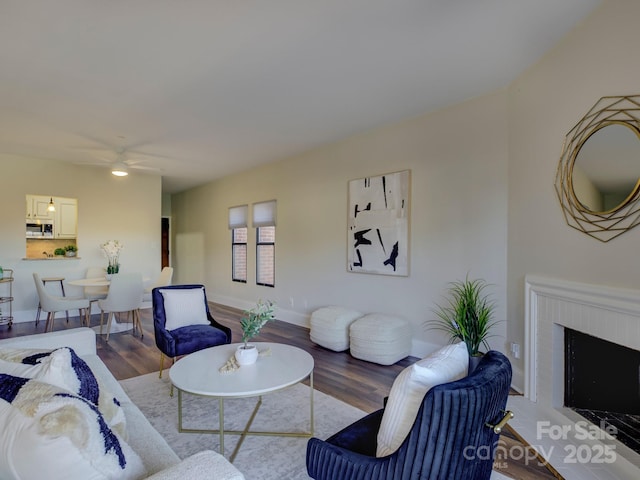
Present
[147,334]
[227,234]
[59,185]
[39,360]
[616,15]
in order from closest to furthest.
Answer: [39,360]
[616,15]
[147,334]
[59,185]
[227,234]

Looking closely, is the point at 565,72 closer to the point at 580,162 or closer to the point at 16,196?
the point at 580,162

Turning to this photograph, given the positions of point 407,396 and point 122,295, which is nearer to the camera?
point 407,396

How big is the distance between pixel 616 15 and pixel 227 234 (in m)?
6.41

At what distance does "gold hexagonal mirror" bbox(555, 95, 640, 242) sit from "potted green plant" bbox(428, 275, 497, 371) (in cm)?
107

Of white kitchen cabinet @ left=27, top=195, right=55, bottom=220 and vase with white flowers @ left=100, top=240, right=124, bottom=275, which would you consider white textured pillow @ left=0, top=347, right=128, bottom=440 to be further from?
white kitchen cabinet @ left=27, top=195, right=55, bottom=220

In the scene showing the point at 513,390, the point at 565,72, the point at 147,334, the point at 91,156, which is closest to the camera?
the point at 565,72

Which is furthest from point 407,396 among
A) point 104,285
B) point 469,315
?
point 104,285

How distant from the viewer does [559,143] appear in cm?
245

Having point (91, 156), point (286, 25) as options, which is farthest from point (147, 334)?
point (286, 25)

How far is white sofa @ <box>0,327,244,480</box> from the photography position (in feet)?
2.89

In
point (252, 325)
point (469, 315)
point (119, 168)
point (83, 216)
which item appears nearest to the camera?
point (252, 325)

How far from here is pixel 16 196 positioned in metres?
5.35

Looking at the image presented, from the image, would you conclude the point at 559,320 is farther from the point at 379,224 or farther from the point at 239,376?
the point at 239,376

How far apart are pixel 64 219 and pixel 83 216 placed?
136cm
